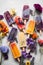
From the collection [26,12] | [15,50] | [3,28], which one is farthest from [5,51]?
[26,12]

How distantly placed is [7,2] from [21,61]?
0.47 metres

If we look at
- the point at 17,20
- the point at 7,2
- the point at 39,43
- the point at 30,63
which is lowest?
the point at 30,63

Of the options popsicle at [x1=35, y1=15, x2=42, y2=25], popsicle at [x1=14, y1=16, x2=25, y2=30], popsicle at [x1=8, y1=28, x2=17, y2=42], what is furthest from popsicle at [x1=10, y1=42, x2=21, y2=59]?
popsicle at [x1=35, y1=15, x2=42, y2=25]

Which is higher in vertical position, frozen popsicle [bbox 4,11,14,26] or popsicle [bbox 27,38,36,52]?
frozen popsicle [bbox 4,11,14,26]

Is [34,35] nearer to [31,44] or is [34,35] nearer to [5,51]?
[31,44]

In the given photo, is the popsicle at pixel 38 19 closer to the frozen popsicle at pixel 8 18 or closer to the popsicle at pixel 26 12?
the popsicle at pixel 26 12

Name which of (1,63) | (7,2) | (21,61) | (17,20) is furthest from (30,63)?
(7,2)

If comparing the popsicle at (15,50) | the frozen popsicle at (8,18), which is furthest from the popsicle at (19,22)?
the popsicle at (15,50)

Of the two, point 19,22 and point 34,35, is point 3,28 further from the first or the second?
point 34,35

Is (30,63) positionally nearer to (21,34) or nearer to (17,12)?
(21,34)

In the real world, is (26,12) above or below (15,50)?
above

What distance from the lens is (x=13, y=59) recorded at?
156 cm

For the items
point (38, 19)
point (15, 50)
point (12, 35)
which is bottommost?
point (15, 50)

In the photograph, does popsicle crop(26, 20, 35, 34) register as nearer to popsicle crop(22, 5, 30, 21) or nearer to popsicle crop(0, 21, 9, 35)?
popsicle crop(22, 5, 30, 21)
